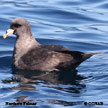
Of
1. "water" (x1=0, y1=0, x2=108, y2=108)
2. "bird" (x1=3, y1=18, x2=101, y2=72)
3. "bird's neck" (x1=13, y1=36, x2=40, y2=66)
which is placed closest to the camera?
"water" (x1=0, y1=0, x2=108, y2=108)

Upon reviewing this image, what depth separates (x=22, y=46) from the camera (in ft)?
36.9

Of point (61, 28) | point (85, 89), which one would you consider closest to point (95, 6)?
point (61, 28)

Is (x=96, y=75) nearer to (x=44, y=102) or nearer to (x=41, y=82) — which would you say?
(x=41, y=82)

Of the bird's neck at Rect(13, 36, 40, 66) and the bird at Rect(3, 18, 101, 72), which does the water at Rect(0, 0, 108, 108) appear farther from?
the bird's neck at Rect(13, 36, 40, 66)

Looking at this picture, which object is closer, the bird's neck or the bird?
the bird

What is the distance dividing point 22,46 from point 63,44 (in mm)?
2608

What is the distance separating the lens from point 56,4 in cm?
1798

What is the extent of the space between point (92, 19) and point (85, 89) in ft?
22.9

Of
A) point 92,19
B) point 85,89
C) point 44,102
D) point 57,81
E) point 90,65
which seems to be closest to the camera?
point 44,102

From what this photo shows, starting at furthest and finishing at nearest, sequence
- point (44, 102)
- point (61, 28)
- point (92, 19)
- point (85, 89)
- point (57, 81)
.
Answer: point (92, 19) < point (61, 28) < point (57, 81) < point (85, 89) < point (44, 102)

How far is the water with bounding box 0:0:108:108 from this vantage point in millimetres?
9133

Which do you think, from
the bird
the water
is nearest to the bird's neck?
the bird

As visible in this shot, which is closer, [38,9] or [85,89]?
[85,89]

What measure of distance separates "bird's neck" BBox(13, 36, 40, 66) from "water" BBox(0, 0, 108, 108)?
352mm
